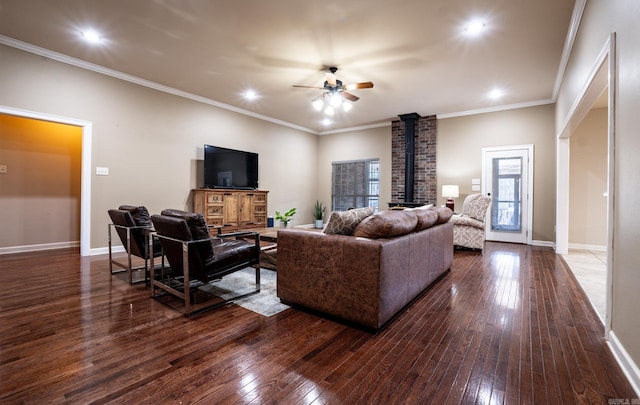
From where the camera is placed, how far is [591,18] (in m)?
2.63

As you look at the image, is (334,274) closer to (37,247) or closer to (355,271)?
(355,271)

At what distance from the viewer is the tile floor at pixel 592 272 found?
2757 mm

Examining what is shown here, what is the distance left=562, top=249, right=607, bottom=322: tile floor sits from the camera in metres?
2.76

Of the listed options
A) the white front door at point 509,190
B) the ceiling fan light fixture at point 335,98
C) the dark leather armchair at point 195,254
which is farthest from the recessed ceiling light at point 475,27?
the white front door at point 509,190

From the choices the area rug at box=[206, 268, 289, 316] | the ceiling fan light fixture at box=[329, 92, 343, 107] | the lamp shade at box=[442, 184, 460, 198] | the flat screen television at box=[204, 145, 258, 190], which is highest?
the ceiling fan light fixture at box=[329, 92, 343, 107]

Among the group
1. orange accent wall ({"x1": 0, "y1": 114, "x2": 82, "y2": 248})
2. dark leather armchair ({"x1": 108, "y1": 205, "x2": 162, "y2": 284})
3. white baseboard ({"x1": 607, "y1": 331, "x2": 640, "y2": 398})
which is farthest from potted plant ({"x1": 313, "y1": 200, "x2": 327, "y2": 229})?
white baseboard ({"x1": 607, "y1": 331, "x2": 640, "y2": 398})

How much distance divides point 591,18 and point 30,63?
6583 millimetres

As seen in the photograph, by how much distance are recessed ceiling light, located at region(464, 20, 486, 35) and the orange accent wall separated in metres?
6.41

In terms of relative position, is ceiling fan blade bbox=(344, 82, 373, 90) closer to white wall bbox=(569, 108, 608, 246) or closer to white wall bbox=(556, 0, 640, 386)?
white wall bbox=(556, 0, 640, 386)

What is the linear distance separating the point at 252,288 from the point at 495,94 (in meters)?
5.62

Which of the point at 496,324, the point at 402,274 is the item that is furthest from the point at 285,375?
the point at 496,324

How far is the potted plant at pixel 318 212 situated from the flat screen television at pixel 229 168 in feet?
8.18

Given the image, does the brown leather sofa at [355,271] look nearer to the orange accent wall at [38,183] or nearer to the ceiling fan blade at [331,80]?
the ceiling fan blade at [331,80]

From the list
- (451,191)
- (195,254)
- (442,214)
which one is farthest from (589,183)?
(195,254)
